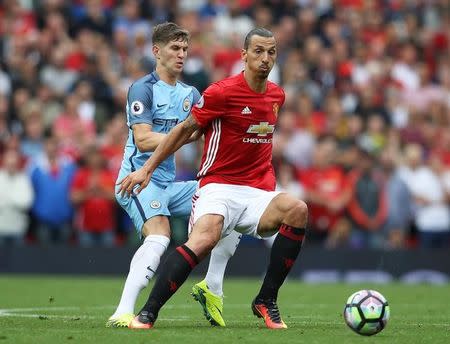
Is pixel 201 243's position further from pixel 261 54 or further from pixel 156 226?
pixel 261 54

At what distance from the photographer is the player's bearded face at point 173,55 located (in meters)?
10.1

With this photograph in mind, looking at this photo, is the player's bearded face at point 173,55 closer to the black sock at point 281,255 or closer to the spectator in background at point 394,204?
the black sock at point 281,255

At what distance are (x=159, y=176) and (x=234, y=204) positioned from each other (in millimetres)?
837

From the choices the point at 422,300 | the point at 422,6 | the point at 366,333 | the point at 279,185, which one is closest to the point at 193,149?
the point at 279,185

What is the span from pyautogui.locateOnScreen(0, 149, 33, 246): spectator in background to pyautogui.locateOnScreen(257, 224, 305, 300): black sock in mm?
8875

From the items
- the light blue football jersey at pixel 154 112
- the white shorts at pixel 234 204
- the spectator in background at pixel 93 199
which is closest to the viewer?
the white shorts at pixel 234 204

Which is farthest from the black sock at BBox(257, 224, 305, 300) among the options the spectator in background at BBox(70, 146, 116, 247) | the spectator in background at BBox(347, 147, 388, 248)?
the spectator in background at BBox(347, 147, 388, 248)

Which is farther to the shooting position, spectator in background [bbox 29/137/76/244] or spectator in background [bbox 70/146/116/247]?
spectator in background [bbox 29/137/76/244]

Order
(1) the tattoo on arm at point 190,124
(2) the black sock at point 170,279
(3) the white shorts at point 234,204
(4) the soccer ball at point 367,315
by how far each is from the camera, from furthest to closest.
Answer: (3) the white shorts at point 234,204 < (1) the tattoo on arm at point 190,124 < (2) the black sock at point 170,279 < (4) the soccer ball at point 367,315

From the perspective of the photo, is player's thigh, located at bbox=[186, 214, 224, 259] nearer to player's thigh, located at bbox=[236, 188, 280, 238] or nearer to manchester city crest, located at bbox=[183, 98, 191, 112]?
player's thigh, located at bbox=[236, 188, 280, 238]

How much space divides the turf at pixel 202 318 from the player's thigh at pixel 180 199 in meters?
1.01

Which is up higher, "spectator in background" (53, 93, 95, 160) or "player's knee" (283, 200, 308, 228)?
"player's knee" (283, 200, 308, 228)

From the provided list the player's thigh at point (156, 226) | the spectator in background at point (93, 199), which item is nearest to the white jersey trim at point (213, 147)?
the player's thigh at point (156, 226)

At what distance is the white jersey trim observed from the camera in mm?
9633
